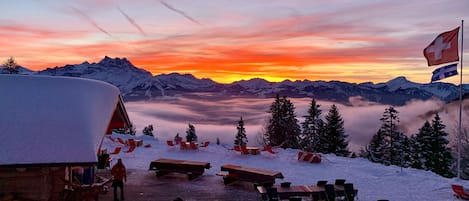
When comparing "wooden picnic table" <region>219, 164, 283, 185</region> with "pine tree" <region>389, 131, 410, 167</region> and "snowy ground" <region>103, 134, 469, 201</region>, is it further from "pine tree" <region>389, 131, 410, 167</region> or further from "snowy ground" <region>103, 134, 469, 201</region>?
"pine tree" <region>389, 131, 410, 167</region>

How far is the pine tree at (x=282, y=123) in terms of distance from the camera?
213ft

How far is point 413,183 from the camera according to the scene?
19.4 m

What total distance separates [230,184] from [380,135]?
50855 millimetres

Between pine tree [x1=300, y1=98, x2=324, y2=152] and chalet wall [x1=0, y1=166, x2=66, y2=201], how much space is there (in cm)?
5479

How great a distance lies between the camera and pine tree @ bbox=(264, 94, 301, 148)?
64.8m

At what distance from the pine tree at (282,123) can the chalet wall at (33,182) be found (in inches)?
2052

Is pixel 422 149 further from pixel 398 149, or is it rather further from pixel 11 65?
pixel 11 65


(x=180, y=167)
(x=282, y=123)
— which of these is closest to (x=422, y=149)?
(x=282, y=123)

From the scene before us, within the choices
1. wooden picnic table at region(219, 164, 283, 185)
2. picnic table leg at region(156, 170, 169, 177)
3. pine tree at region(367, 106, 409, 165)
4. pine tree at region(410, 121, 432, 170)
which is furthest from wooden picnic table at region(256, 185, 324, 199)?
pine tree at region(367, 106, 409, 165)

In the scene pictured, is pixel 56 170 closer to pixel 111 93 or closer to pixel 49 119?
pixel 49 119

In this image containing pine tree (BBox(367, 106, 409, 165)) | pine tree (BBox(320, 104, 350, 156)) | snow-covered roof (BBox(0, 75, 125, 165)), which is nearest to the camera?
snow-covered roof (BBox(0, 75, 125, 165))

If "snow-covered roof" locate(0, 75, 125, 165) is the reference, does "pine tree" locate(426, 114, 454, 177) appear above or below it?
below

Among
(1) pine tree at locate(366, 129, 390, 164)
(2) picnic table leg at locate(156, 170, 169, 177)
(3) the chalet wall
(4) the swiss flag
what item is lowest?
(1) pine tree at locate(366, 129, 390, 164)

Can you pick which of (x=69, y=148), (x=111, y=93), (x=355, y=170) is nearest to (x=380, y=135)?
(x=355, y=170)
